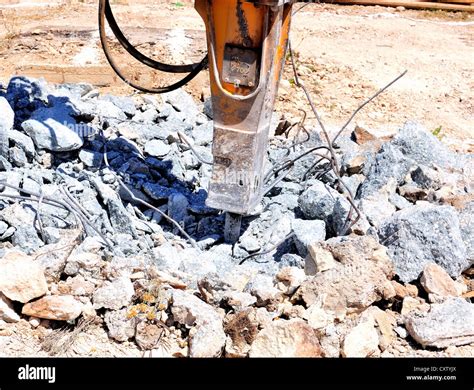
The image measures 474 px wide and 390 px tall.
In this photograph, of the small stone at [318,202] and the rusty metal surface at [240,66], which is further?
the small stone at [318,202]

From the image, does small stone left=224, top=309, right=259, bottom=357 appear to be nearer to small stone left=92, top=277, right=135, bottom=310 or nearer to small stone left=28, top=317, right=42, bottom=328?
small stone left=92, top=277, right=135, bottom=310

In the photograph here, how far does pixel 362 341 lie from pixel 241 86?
1.56 meters

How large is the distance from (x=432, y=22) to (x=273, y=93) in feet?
25.1

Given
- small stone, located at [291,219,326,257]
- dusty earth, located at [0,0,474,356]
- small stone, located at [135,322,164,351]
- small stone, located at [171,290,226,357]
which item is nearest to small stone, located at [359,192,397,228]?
small stone, located at [291,219,326,257]

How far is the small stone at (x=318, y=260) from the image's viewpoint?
3.56 m

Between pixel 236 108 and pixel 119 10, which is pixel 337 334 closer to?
pixel 236 108

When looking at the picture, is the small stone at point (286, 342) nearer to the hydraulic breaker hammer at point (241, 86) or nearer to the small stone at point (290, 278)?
the small stone at point (290, 278)

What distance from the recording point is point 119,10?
9781 mm

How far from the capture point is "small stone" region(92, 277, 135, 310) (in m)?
3.36

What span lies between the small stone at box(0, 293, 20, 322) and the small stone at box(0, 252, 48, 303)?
0.17 feet

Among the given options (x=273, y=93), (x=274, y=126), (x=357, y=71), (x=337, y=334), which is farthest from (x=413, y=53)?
(x=337, y=334)

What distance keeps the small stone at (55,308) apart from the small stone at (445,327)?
1.71 m

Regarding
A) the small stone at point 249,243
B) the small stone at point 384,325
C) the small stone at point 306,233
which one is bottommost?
the small stone at point 249,243

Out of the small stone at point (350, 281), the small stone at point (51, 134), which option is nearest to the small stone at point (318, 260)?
the small stone at point (350, 281)
